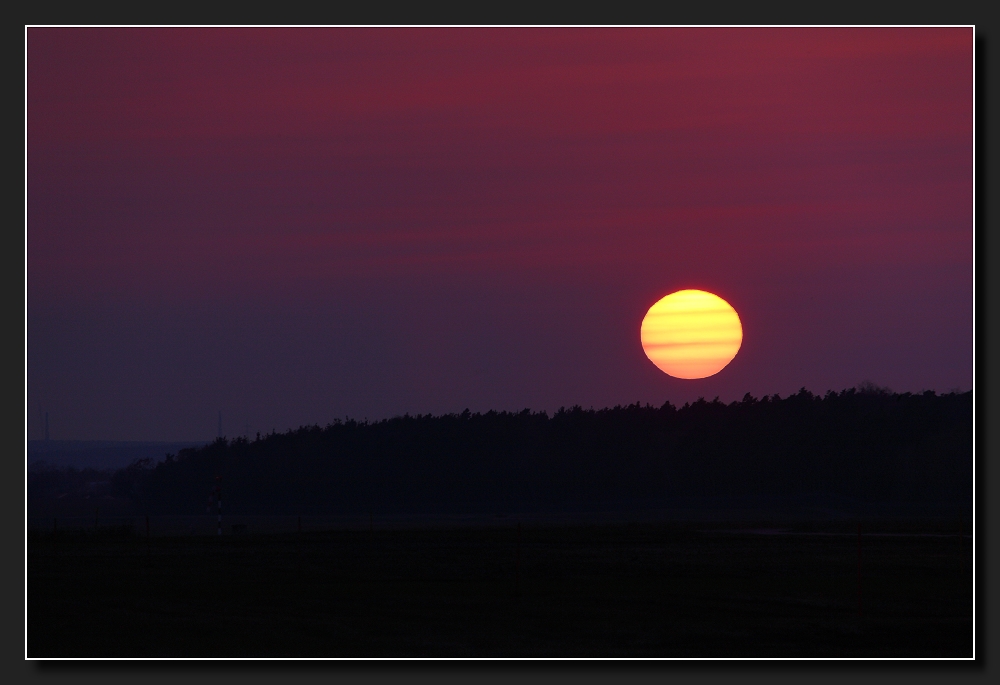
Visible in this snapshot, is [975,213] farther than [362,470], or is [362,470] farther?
[362,470]

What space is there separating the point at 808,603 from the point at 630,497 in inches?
2365

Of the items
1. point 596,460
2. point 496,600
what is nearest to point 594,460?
point 596,460

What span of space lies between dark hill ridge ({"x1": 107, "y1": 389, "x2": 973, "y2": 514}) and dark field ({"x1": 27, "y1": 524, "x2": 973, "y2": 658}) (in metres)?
40.4

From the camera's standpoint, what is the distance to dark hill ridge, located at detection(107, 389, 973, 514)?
79312 millimetres

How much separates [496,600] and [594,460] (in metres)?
68.7

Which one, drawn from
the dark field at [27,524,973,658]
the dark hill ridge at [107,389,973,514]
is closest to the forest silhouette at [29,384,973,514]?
the dark hill ridge at [107,389,973,514]

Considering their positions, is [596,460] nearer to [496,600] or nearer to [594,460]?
[594,460]

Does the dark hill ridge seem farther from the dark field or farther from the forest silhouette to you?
the dark field

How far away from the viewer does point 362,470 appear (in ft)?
300

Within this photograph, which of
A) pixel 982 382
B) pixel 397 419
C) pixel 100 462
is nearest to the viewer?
pixel 982 382

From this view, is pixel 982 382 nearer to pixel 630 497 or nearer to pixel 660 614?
pixel 660 614

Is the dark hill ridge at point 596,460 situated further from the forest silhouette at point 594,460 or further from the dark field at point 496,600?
the dark field at point 496,600

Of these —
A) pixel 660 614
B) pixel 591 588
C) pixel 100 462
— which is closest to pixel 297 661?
pixel 660 614

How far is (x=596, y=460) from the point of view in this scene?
298 feet
